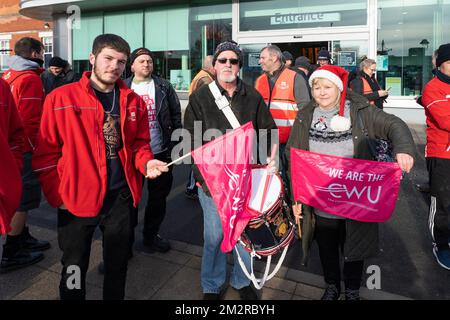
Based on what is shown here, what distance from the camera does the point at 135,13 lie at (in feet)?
52.4

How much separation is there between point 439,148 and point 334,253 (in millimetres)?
1540

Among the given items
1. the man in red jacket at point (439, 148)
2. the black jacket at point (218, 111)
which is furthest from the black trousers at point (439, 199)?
the black jacket at point (218, 111)

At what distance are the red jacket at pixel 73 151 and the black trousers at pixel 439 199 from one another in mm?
3021

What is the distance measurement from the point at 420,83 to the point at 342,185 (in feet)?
36.2

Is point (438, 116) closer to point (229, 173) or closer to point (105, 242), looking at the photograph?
point (229, 173)

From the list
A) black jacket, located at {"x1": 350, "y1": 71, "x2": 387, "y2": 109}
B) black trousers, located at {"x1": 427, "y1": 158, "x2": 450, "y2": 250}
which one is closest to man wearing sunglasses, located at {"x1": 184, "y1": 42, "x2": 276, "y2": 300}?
black trousers, located at {"x1": 427, "y1": 158, "x2": 450, "y2": 250}

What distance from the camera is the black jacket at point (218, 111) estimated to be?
9.49ft

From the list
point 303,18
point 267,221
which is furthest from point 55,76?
point 303,18

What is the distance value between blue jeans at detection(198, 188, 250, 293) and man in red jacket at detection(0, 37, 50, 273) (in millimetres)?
1754

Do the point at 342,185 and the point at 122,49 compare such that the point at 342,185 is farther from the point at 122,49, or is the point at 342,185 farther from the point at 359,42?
the point at 359,42

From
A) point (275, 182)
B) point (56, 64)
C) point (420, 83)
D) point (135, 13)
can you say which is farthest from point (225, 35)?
point (275, 182)

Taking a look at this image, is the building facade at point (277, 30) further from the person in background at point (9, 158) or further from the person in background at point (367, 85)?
the person in background at point (9, 158)

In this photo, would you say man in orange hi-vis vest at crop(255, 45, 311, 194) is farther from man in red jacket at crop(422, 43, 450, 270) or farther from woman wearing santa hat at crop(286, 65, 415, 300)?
woman wearing santa hat at crop(286, 65, 415, 300)

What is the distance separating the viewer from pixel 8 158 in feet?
7.41
